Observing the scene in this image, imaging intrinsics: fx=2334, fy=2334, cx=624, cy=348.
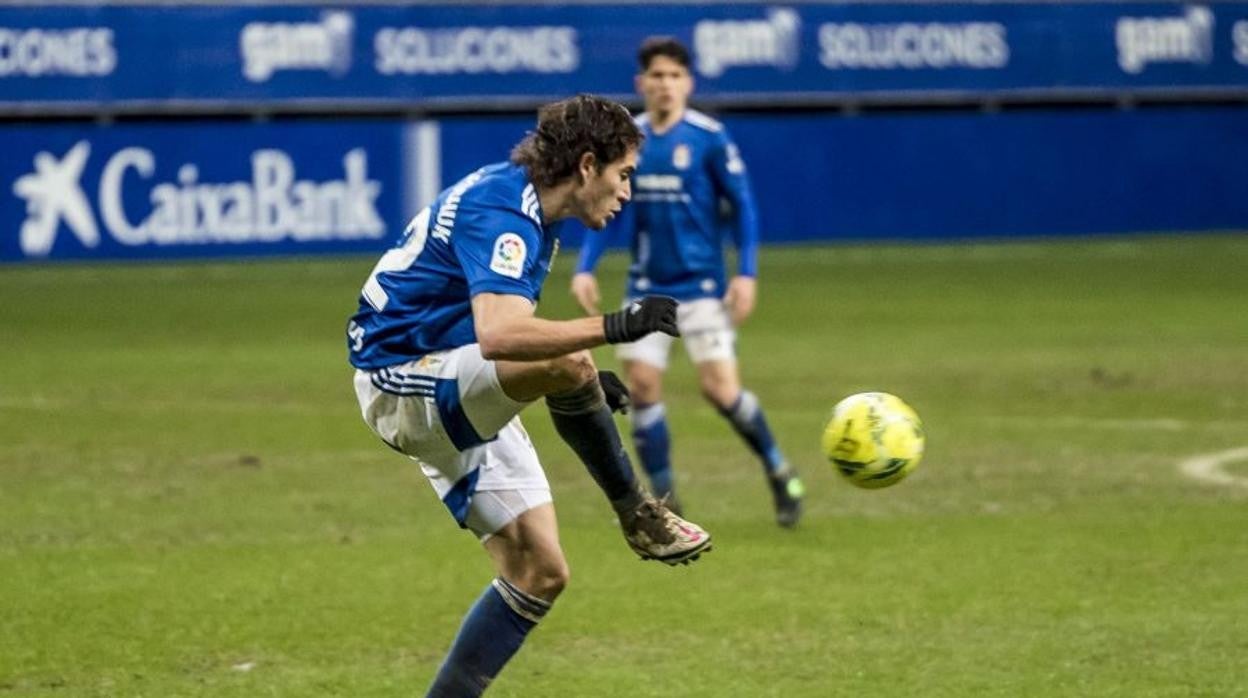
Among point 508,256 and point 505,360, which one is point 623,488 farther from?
point 508,256

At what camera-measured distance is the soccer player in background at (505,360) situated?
21.5ft

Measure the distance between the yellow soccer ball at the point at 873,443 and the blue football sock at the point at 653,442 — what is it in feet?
11.2

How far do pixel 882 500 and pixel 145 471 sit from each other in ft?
14.0

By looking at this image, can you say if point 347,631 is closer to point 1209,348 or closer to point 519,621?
point 519,621

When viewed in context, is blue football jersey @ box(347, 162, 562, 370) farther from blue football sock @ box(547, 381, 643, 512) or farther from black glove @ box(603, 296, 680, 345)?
blue football sock @ box(547, 381, 643, 512)

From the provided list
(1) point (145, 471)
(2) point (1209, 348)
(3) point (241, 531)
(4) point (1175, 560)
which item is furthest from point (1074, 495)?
(2) point (1209, 348)

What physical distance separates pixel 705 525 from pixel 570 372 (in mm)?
4897

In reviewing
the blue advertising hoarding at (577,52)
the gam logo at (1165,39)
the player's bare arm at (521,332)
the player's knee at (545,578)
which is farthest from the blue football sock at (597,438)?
the gam logo at (1165,39)

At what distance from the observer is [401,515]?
12055 millimetres

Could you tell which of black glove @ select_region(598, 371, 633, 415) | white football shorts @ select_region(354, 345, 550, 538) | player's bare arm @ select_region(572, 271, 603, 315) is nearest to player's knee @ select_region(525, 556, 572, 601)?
white football shorts @ select_region(354, 345, 550, 538)

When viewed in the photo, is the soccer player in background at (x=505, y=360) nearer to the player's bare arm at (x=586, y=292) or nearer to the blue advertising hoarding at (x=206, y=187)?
the player's bare arm at (x=586, y=292)

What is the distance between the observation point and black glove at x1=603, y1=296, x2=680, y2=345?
642 centimetres

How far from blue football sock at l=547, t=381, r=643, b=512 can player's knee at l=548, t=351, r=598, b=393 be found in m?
0.10

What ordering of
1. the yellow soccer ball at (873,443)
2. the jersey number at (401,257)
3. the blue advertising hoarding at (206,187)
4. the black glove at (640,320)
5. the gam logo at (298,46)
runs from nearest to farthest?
the black glove at (640,320), the jersey number at (401,257), the yellow soccer ball at (873,443), the blue advertising hoarding at (206,187), the gam logo at (298,46)
